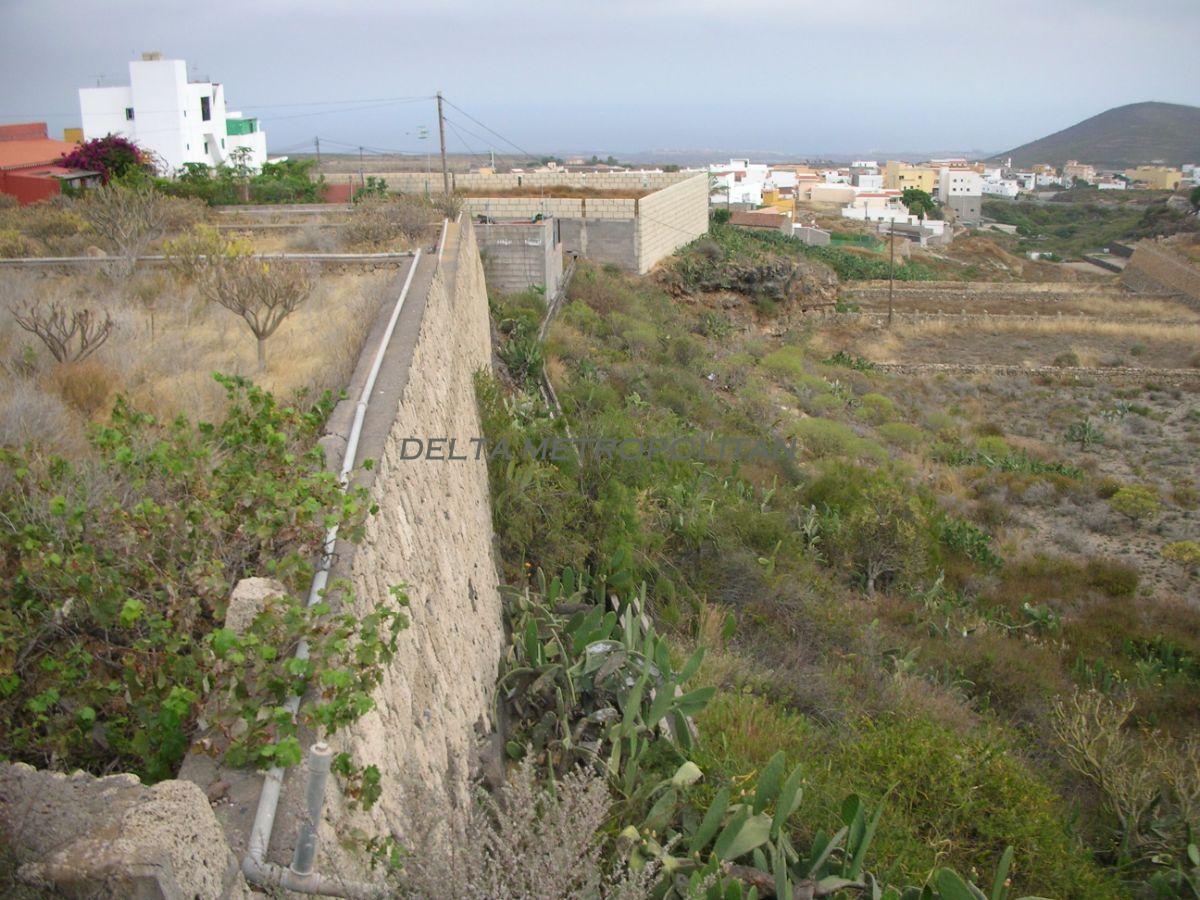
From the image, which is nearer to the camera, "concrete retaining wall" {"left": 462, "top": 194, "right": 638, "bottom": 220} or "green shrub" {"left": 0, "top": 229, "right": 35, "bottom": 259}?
"green shrub" {"left": 0, "top": 229, "right": 35, "bottom": 259}

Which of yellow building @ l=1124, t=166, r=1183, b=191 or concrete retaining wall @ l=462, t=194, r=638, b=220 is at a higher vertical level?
yellow building @ l=1124, t=166, r=1183, b=191

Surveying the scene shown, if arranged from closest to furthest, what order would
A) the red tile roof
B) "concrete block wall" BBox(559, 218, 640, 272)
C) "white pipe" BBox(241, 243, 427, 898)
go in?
"white pipe" BBox(241, 243, 427, 898), "concrete block wall" BBox(559, 218, 640, 272), the red tile roof

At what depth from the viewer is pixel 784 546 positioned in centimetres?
1070

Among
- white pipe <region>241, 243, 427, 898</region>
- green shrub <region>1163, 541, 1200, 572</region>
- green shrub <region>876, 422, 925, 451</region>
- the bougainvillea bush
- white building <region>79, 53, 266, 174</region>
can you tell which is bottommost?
green shrub <region>1163, 541, 1200, 572</region>

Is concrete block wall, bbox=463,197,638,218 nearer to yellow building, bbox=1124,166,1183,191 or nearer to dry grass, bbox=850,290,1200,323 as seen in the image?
dry grass, bbox=850,290,1200,323

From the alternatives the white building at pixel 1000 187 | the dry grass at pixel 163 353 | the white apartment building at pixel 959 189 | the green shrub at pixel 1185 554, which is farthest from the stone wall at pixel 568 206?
the white building at pixel 1000 187

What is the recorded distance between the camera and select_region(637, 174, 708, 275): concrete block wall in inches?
976

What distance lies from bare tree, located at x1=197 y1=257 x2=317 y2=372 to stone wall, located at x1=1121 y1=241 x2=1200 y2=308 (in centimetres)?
3838

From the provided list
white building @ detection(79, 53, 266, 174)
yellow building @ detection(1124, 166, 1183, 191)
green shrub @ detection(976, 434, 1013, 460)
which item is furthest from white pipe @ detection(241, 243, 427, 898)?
yellow building @ detection(1124, 166, 1183, 191)

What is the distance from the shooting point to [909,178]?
484 ft

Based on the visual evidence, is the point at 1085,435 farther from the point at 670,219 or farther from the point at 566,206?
the point at 566,206

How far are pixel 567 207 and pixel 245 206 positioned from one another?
8733mm

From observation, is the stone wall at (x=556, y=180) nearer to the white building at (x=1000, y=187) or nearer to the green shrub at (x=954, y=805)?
the green shrub at (x=954, y=805)

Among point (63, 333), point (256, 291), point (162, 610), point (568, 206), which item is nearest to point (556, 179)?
point (568, 206)
